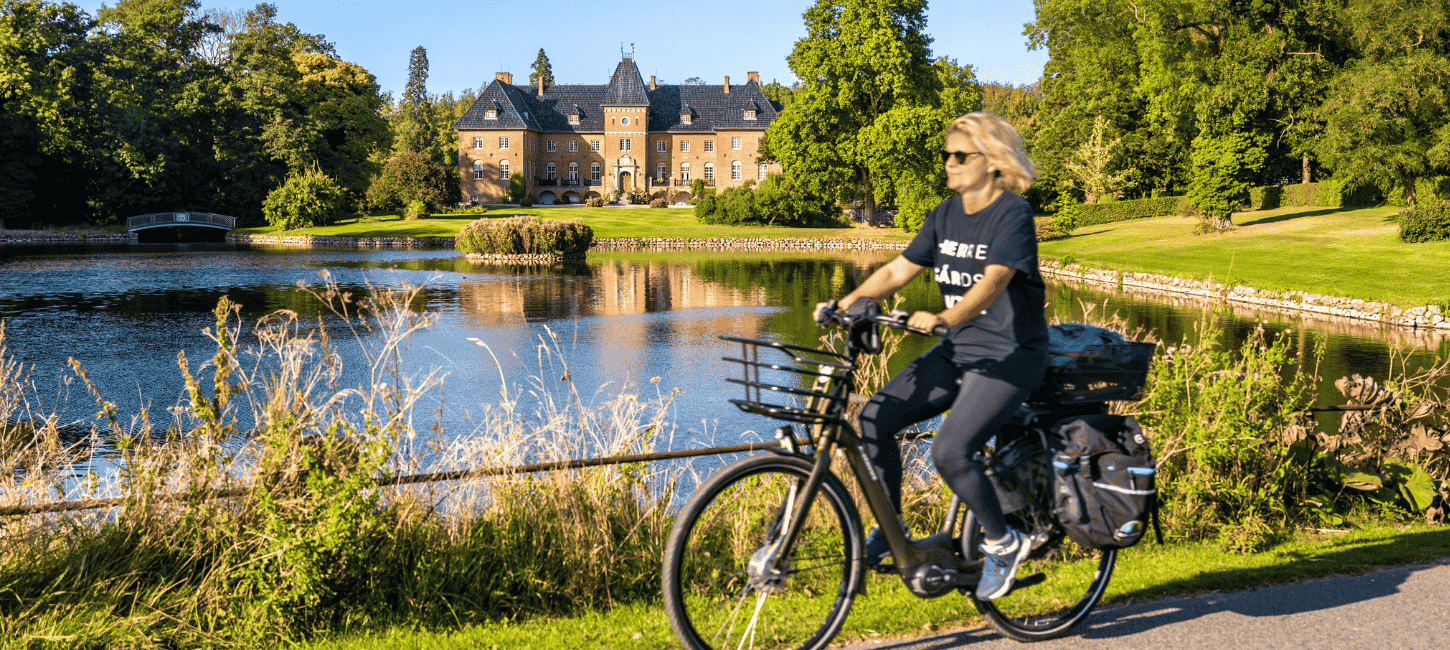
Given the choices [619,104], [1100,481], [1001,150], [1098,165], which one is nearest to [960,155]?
[1001,150]

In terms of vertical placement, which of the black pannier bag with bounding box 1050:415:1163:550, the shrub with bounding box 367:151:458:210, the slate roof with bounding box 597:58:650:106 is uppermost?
the slate roof with bounding box 597:58:650:106

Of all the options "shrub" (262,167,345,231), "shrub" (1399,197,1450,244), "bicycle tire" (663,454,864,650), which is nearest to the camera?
"bicycle tire" (663,454,864,650)

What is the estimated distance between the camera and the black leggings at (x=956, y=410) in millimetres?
3369

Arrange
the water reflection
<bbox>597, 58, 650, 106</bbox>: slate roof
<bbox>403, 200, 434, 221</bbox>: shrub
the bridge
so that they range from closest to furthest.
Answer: the water reflection
the bridge
<bbox>403, 200, 434, 221</bbox>: shrub
<bbox>597, 58, 650, 106</bbox>: slate roof

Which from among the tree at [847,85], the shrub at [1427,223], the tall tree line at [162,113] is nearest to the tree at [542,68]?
the tall tree line at [162,113]

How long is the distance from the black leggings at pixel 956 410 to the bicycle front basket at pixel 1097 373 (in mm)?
233

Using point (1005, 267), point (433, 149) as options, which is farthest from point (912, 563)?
point (433, 149)

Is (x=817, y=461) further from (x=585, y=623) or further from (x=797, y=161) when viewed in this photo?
(x=797, y=161)

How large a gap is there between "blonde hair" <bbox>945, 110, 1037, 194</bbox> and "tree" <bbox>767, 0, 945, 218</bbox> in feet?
154

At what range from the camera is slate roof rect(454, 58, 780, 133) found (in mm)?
84312

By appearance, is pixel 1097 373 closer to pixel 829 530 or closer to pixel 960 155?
pixel 960 155

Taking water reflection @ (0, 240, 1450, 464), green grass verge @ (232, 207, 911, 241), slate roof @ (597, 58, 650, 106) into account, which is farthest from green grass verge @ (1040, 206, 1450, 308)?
slate roof @ (597, 58, 650, 106)

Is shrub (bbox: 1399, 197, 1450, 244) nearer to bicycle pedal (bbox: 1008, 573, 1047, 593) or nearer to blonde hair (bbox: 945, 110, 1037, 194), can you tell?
bicycle pedal (bbox: 1008, 573, 1047, 593)

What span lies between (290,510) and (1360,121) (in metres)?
42.8
